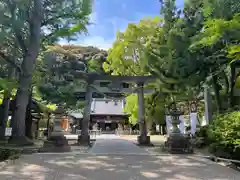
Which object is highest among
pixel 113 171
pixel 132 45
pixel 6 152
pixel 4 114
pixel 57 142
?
pixel 132 45

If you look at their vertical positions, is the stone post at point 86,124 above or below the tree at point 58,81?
below

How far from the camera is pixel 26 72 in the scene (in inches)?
511

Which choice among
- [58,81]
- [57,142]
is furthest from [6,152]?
[58,81]

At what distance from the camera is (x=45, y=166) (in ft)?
23.3

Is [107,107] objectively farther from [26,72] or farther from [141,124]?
[26,72]

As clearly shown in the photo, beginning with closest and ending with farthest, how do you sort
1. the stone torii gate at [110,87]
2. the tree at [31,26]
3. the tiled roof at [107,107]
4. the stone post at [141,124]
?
the tree at [31,26]
the stone post at [141,124]
the stone torii gate at [110,87]
the tiled roof at [107,107]

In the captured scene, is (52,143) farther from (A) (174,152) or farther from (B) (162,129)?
(B) (162,129)

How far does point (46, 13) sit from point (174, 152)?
9.69 m

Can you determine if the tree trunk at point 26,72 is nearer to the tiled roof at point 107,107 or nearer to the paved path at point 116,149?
the paved path at point 116,149

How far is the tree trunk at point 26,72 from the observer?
1262 centimetres

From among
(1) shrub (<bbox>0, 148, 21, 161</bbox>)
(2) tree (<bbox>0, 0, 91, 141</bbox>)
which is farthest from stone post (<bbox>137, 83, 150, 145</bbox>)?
(1) shrub (<bbox>0, 148, 21, 161</bbox>)

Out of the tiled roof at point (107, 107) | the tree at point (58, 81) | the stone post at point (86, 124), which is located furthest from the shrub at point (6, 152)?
the tiled roof at point (107, 107)

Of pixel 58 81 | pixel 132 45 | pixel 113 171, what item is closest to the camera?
pixel 113 171

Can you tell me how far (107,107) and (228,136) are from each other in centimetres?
3215
